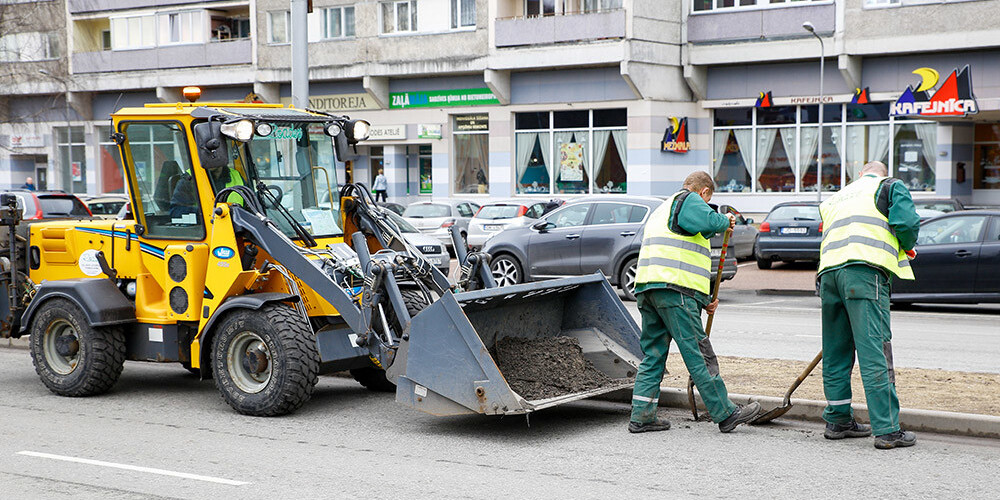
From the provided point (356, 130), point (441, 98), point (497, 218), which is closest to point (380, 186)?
point (441, 98)

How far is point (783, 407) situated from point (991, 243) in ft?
30.9

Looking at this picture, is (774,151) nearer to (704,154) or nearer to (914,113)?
(704,154)

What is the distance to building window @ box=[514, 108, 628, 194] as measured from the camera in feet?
113

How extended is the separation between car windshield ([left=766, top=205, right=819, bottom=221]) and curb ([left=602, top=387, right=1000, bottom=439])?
15501 millimetres

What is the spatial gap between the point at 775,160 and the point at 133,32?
2383cm

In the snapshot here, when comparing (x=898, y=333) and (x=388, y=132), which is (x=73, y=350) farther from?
(x=388, y=132)

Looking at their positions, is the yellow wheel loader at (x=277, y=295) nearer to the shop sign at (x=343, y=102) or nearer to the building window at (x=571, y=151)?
the building window at (x=571, y=151)

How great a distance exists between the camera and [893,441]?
24.0 feet

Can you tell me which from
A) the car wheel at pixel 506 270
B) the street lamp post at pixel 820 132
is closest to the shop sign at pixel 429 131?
the street lamp post at pixel 820 132

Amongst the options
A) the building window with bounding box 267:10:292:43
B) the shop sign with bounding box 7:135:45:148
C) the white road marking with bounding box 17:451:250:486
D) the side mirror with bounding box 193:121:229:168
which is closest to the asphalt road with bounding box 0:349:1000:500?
the white road marking with bounding box 17:451:250:486

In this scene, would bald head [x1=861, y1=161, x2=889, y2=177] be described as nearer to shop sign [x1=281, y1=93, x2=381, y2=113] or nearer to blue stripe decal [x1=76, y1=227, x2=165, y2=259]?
blue stripe decal [x1=76, y1=227, x2=165, y2=259]

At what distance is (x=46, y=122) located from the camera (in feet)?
152

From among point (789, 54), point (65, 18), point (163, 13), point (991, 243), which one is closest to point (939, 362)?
point (991, 243)

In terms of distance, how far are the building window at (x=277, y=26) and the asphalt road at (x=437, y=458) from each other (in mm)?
30880
